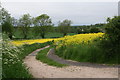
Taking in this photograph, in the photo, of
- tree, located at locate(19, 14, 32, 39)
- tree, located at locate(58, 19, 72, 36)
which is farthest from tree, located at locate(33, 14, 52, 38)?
tree, located at locate(58, 19, 72, 36)

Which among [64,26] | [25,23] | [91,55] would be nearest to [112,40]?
[91,55]

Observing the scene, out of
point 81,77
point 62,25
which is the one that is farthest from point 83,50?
point 62,25

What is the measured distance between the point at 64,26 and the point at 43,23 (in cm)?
1026

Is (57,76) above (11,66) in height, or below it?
below

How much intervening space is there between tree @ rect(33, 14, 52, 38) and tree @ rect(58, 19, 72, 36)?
26.1ft

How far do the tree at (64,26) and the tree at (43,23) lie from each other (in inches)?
313

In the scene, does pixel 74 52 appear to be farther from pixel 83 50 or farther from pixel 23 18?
pixel 23 18

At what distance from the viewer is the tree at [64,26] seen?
63438mm

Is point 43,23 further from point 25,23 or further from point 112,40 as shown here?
point 112,40

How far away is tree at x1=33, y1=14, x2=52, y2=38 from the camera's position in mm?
54469

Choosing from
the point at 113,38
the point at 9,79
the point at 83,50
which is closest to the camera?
the point at 9,79

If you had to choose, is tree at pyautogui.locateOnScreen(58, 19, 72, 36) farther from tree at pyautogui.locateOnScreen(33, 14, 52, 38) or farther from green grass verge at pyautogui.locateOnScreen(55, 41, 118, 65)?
green grass verge at pyautogui.locateOnScreen(55, 41, 118, 65)

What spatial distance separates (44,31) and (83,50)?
43.4 meters

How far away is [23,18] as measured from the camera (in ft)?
175
